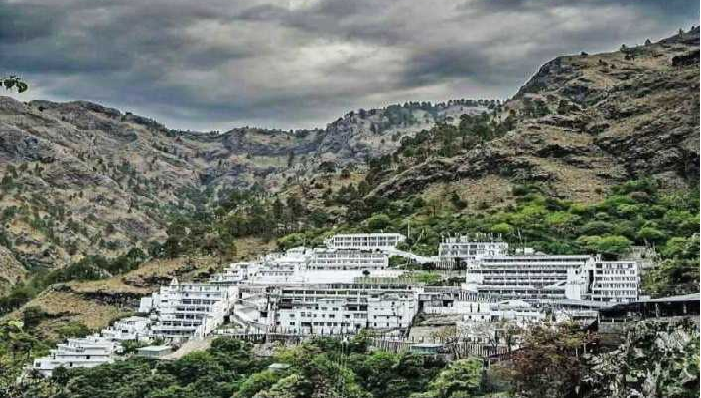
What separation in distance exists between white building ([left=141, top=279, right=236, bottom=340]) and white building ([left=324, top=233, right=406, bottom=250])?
461 inches

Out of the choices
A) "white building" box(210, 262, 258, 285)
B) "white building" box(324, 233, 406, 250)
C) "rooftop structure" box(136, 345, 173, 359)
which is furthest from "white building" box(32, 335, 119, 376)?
"white building" box(324, 233, 406, 250)

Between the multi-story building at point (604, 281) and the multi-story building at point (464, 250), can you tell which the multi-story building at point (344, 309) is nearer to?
the multi-story building at point (464, 250)

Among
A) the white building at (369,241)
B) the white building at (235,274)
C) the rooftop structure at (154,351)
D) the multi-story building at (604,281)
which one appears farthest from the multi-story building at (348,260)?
the multi-story building at (604,281)

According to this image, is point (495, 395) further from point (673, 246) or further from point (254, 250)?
point (254, 250)

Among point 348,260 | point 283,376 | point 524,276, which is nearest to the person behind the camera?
point 283,376

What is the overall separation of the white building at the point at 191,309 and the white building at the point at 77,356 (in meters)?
3.83

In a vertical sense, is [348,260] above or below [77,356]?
above

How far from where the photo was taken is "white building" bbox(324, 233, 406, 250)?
205 ft

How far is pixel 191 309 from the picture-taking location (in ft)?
173

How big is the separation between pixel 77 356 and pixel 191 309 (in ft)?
23.4

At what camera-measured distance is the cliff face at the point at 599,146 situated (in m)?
72.8

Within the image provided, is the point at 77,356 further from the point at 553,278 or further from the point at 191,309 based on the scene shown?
the point at 553,278

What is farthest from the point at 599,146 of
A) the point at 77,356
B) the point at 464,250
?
the point at 77,356

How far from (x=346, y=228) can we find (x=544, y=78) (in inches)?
2531
